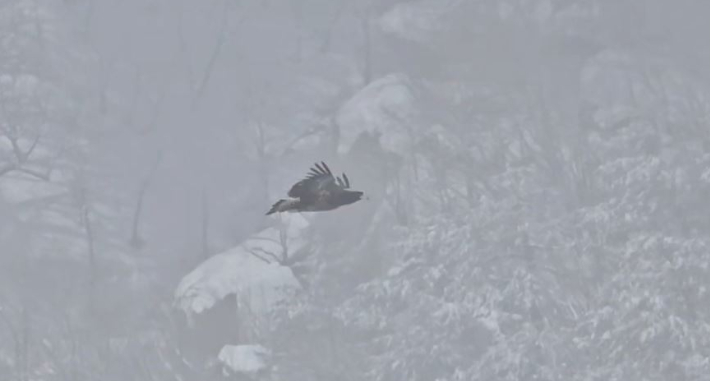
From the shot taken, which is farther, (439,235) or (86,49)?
(86,49)

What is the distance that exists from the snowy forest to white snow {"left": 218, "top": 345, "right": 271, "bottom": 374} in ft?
0.27

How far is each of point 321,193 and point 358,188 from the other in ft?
161

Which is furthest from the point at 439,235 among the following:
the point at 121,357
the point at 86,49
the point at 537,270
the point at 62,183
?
the point at 86,49

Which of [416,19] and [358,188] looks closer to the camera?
[358,188]

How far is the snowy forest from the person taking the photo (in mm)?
52719

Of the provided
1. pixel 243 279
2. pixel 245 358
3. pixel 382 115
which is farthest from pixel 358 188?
pixel 245 358

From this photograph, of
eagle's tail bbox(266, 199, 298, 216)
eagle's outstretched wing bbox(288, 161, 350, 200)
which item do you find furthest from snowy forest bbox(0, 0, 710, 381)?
eagle's tail bbox(266, 199, 298, 216)

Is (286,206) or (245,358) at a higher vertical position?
(286,206)

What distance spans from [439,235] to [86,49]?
29056mm

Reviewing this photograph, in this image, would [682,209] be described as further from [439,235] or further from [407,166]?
[407,166]

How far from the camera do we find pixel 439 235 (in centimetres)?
5662

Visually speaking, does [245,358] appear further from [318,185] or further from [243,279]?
[318,185]

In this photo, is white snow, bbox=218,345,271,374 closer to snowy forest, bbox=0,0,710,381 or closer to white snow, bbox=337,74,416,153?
snowy forest, bbox=0,0,710,381

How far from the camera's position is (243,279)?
60344 mm
